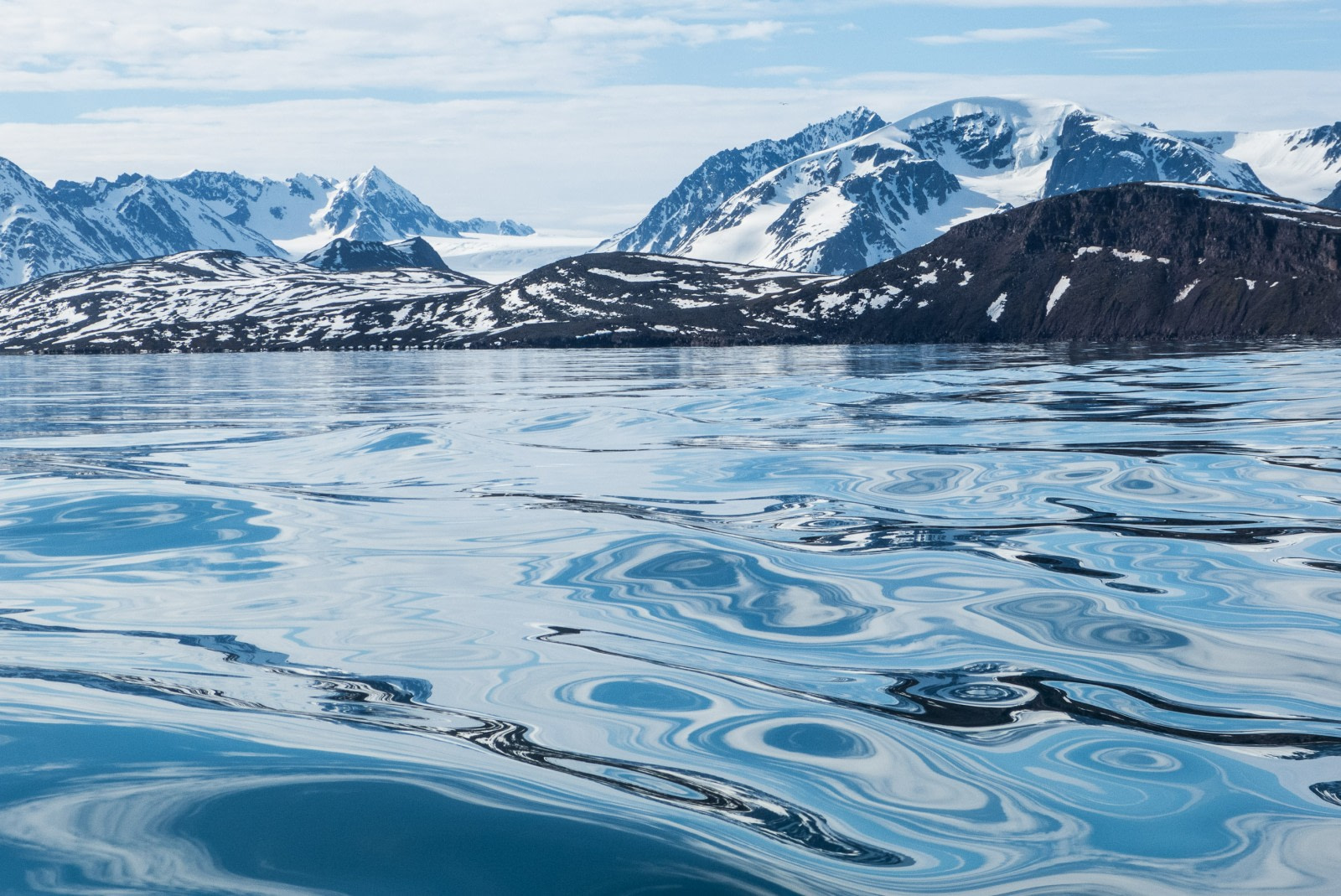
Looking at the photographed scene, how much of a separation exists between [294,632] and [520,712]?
11.1 ft

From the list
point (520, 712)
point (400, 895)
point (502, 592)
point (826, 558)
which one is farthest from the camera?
point (826, 558)

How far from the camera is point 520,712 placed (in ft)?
29.0

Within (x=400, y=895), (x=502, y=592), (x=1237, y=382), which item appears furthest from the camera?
(x=1237, y=382)

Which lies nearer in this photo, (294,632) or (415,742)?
(415,742)

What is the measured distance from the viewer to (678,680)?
31.8 ft

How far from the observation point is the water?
6.25 meters

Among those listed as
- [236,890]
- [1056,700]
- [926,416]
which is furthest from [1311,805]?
[926,416]

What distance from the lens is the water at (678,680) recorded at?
20.5 feet

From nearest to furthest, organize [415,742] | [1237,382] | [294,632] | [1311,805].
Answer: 1. [1311,805]
2. [415,742]
3. [294,632]
4. [1237,382]

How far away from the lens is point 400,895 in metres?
5.62

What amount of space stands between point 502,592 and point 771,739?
555cm

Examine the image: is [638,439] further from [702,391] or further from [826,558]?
[702,391]

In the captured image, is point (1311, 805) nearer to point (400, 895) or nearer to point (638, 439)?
point (400, 895)

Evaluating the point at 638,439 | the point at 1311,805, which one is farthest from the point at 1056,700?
the point at 638,439
